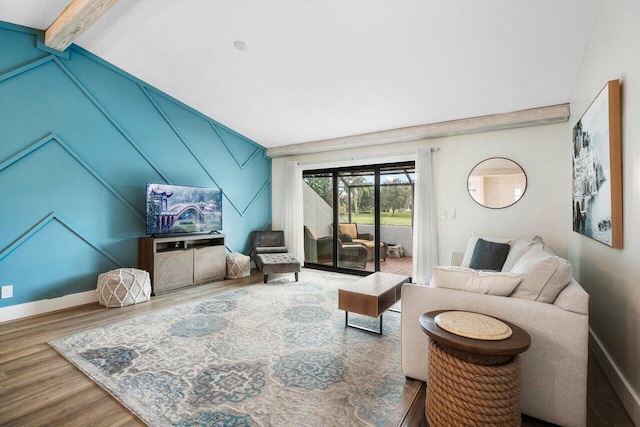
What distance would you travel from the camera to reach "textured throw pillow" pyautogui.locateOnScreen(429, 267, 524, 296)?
1761 millimetres

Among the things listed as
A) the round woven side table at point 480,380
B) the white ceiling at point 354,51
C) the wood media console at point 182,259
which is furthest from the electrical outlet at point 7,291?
the round woven side table at point 480,380

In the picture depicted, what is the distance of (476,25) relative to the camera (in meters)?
2.50

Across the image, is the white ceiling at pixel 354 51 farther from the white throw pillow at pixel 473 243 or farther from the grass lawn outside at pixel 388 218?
the white throw pillow at pixel 473 243

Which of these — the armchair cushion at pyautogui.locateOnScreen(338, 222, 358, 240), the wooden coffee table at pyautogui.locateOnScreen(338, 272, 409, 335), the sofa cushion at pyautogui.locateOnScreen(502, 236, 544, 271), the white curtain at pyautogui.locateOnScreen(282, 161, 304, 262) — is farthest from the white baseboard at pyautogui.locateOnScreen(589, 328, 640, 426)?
the white curtain at pyautogui.locateOnScreen(282, 161, 304, 262)

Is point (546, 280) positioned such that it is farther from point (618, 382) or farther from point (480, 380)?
point (618, 382)

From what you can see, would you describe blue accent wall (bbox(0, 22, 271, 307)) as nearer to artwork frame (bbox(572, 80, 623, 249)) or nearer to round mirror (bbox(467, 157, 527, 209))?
round mirror (bbox(467, 157, 527, 209))

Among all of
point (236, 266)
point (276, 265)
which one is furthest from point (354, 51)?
point (236, 266)

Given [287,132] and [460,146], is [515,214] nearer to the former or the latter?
[460,146]

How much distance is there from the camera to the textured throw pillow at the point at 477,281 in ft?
5.78

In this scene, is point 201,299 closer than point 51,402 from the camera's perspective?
No

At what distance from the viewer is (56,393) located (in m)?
1.83

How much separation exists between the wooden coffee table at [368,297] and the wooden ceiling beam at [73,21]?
3311 millimetres

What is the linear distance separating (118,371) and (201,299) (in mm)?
1682

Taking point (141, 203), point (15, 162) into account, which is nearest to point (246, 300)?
point (141, 203)
